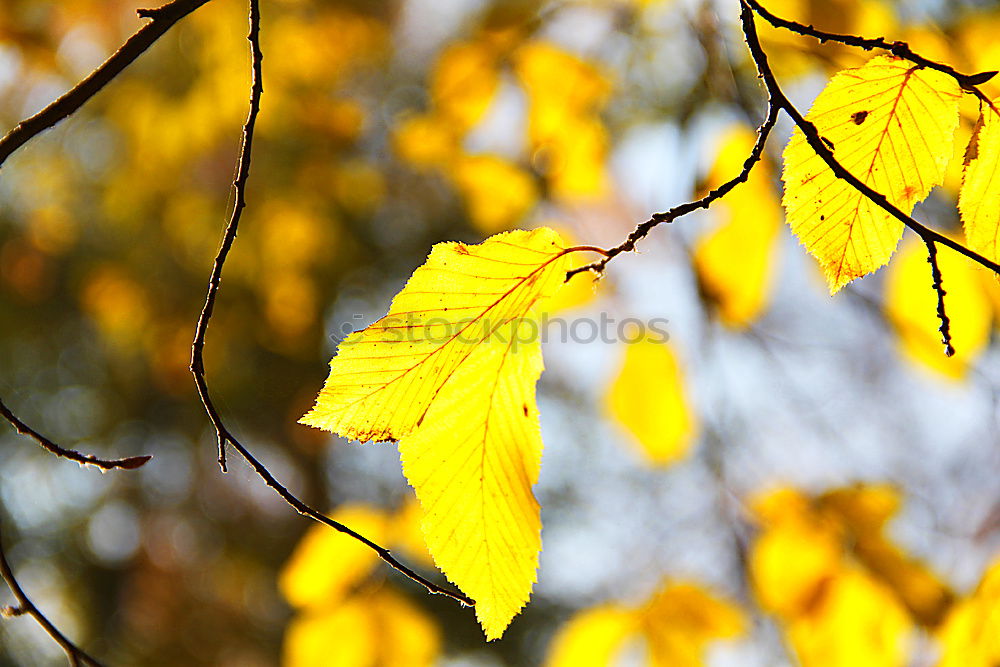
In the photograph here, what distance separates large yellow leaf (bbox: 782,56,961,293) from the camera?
398mm

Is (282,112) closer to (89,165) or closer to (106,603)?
(89,165)

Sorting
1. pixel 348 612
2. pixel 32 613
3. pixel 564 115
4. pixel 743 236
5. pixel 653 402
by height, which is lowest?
pixel 32 613

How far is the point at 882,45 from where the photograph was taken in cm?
36

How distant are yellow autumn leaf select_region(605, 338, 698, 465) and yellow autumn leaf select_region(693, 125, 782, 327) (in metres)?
0.12

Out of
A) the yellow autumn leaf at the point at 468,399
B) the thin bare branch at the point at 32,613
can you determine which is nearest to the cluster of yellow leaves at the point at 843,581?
the yellow autumn leaf at the point at 468,399

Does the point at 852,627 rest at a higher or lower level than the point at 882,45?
lower

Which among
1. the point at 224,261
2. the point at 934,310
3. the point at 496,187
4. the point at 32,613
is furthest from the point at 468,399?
the point at 496,187

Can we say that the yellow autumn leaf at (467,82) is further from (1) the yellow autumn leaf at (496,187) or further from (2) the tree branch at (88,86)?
(2) the tree branch at (88,86)

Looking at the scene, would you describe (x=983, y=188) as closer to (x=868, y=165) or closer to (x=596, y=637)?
(x=868, y=165)

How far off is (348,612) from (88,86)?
1.05m

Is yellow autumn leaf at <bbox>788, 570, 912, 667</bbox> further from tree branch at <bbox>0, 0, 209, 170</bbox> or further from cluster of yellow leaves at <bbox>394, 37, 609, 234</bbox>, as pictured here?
tree branch at <bbox>0, 0, 209, 170</bbox>

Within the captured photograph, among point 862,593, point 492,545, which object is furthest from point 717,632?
point 492,545

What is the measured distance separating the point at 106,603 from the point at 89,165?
7.05 ft

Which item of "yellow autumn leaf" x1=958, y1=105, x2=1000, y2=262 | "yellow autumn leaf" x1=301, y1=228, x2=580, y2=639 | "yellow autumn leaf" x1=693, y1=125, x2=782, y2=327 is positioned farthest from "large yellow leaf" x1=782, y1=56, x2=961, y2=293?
"yellow autumn leaf" x1=693, y1=125, x2=782, y2=327
